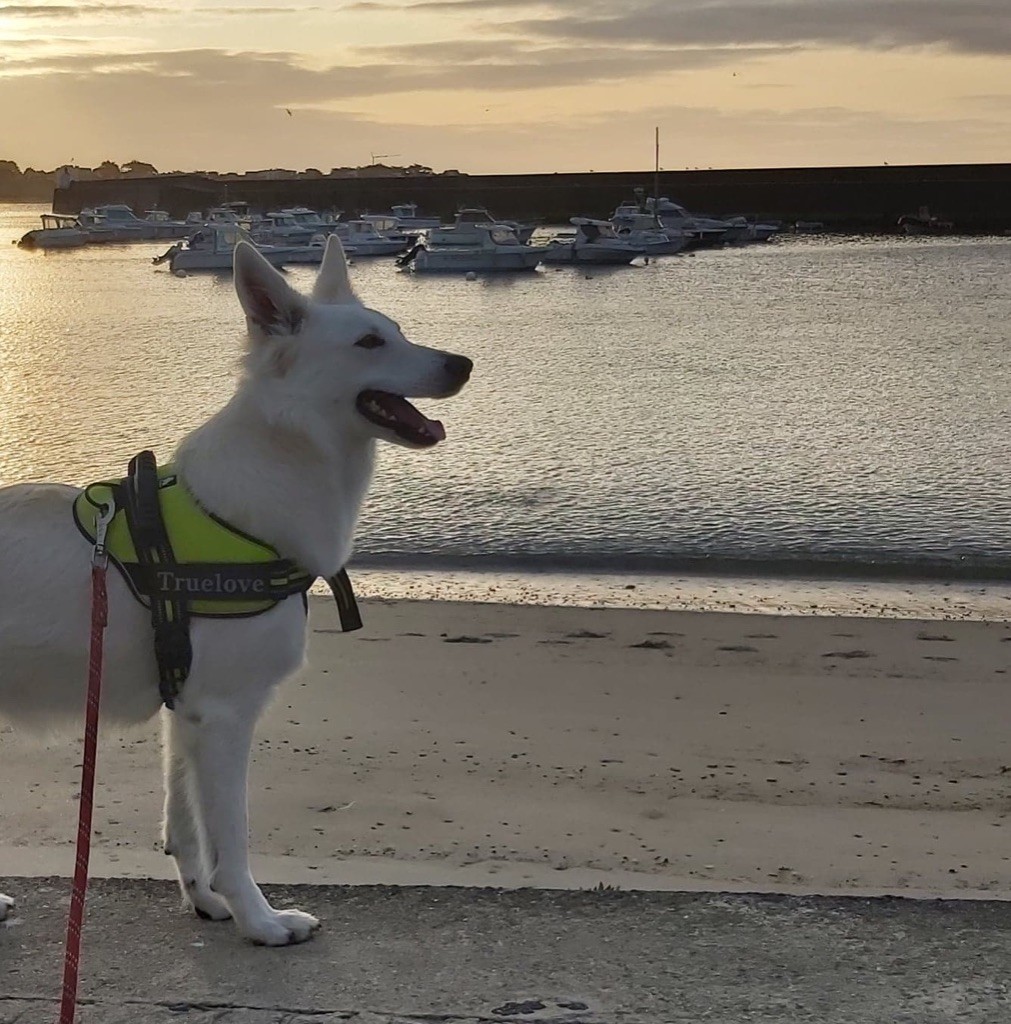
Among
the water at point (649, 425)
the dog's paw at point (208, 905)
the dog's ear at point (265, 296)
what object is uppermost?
the dog's ear at point (265, 296)

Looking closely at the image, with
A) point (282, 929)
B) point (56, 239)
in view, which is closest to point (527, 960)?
point (282, 929)

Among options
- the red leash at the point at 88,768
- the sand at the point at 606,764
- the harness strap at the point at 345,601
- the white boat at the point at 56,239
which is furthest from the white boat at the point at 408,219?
the red leash at the point at 88,768

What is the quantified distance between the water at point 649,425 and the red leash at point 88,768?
2.57ft

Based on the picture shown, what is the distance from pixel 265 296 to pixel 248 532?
2.26 feet

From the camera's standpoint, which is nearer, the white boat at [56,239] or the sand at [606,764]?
the sand at [606,764]

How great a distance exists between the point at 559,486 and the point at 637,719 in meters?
8.85

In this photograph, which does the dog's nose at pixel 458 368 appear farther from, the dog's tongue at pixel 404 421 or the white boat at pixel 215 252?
the white boat at pixel 215 252

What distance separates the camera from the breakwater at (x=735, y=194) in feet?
359

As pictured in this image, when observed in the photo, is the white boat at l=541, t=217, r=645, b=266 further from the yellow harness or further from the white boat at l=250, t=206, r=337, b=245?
the yellow harness

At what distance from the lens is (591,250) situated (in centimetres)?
7600

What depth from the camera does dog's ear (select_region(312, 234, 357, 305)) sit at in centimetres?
451

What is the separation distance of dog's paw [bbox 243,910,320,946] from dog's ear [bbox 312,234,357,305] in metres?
1.85

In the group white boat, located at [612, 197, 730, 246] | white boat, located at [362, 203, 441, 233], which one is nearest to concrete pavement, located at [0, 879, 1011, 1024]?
white boat, located at [362, 203, 441, 233]

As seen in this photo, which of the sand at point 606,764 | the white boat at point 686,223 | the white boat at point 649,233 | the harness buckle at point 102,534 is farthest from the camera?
the white boat at point 686,223
